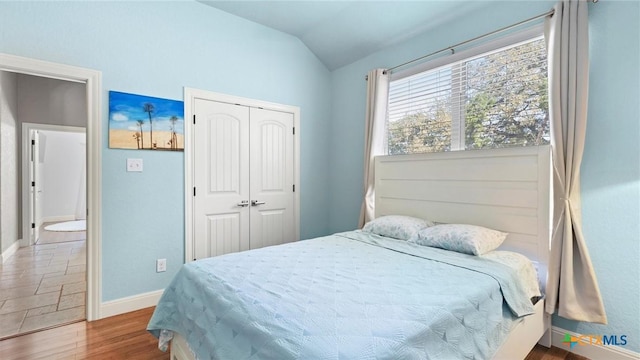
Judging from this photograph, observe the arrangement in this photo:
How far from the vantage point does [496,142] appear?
240 cm

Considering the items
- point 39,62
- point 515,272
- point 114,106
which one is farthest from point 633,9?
point 39,62

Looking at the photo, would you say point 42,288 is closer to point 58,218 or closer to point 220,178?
point 220,178

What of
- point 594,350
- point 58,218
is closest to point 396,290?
point 594,350

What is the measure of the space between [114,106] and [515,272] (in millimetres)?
3203

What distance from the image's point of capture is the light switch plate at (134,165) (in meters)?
2.57

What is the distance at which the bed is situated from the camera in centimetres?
109

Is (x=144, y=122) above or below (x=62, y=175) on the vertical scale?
above

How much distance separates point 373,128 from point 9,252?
17.4 ft

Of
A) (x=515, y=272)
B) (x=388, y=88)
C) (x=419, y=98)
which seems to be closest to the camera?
(x=515, y=272)

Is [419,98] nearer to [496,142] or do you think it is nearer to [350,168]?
[496,142]

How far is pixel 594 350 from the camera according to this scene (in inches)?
76.4

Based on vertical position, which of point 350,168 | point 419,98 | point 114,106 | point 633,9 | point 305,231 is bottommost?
point 305,231

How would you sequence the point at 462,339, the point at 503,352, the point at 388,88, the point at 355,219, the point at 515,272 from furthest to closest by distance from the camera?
the point at 355,219 → the point at 388,88 → the point at 515,272 → the point at 503,352 → the point at 462,339

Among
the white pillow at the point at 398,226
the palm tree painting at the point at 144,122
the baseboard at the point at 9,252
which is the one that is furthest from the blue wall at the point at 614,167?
the baseboard at the point at 9,252
